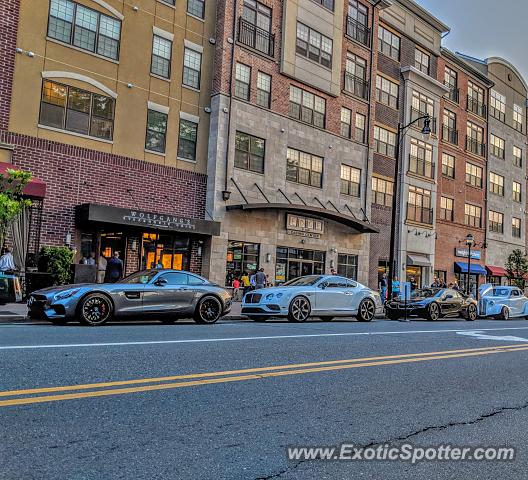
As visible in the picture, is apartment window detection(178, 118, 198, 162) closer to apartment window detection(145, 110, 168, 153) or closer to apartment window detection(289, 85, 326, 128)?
apartment window detection(145, 110, 168, 153)

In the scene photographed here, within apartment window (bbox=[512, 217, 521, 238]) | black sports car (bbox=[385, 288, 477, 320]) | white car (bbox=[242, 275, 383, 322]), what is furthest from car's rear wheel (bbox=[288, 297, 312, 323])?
apartment window (bbox=[512, 217, 521, 238])

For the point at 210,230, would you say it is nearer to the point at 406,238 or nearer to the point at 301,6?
the point at 301,6

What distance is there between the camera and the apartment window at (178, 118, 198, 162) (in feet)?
75.7

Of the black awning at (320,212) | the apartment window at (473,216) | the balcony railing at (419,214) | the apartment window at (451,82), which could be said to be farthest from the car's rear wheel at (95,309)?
the apartment window at (451,82)

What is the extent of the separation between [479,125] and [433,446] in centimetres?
3958

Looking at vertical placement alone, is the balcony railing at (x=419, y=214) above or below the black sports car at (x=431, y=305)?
above

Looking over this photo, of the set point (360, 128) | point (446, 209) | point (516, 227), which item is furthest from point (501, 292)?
point (516, 227)

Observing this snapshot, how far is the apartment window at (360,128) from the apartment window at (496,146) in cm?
1523

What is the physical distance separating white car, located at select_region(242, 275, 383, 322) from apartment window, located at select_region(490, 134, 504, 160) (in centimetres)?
2790

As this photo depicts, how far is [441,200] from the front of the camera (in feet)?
118

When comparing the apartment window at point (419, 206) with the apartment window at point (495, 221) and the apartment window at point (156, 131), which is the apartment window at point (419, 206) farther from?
the apartment window at point (156, 131)

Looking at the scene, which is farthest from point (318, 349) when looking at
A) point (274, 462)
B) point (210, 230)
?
point (210, 230)

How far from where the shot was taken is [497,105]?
138ft

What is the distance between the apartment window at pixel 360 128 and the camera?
3028cm
